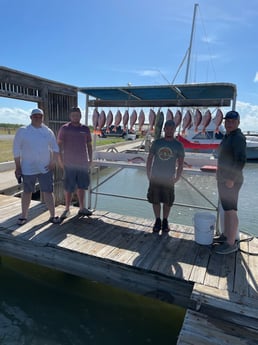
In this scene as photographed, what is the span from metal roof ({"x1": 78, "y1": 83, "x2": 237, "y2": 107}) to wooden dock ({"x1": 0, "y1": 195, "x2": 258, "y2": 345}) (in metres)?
1.85

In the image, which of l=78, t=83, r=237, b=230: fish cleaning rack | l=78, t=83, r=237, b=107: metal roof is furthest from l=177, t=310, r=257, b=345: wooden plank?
l=78, t=83, r=237, b=107: metal roof

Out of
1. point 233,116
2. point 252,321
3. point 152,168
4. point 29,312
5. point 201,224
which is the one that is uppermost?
point 233,116

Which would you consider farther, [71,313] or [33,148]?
[33,148]

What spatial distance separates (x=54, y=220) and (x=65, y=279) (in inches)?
32.0

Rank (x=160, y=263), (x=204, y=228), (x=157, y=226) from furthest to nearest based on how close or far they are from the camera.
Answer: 1. (x=157, y=226)
2. (x=204, y=228)
3. (x=160, y=263)

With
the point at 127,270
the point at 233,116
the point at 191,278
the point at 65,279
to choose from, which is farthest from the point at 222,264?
the point at 65,279

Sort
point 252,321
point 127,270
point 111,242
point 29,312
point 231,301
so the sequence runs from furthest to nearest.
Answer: point 111,242 → point 29,312 → point 127,270 → point 231,301 → point 252,321

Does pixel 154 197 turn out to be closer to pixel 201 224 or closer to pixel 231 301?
pixel 201 224

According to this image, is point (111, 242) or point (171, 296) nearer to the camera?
point (171, 296)

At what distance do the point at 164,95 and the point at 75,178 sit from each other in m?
1.87

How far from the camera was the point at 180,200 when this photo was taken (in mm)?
8727

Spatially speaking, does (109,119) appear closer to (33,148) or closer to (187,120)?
(187,120)

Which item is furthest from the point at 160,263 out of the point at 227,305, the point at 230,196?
the point at 230,196

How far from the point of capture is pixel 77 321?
2754 millimetres
